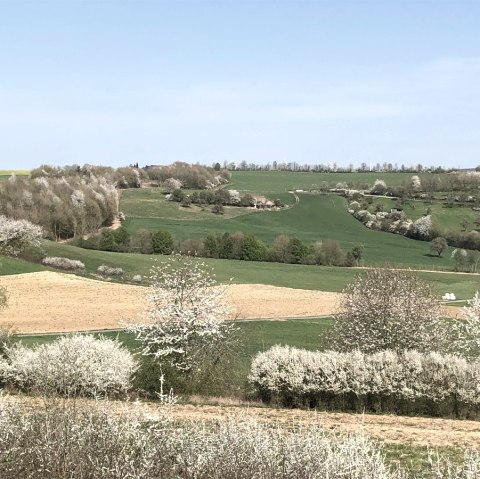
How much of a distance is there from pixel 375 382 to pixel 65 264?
55.2 meters

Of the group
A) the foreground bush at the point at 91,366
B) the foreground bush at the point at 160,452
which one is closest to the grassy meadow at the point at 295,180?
the foreground bush at the point at 91,366

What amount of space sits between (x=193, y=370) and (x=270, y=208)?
4351 inches

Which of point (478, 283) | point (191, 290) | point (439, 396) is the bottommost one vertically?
point (478, 283)

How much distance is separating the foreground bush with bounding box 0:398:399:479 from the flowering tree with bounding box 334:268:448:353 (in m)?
21.5

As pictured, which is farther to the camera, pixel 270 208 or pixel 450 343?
pixel 270 208

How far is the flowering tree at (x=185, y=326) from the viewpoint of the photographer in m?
27.2

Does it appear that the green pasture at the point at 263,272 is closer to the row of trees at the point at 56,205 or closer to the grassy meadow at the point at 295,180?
the row of trees at the point at 56,205

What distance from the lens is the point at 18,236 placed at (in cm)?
7981

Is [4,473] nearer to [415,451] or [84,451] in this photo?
[84,451]

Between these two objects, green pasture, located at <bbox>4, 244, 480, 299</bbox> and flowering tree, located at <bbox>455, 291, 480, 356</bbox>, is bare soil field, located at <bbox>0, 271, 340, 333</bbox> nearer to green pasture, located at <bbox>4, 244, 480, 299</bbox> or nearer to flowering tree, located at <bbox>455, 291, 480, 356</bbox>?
green pasture, located at <bbox>4, 244, 480, 299</bbox>

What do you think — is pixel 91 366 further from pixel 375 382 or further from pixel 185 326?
pixel 375 382

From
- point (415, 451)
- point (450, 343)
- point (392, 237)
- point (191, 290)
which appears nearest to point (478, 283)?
point (392, 237)

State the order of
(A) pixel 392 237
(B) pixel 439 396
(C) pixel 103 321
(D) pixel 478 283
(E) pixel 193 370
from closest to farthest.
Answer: (B) pixel 439 396 → (E) pixel 193 370 → (C) pixel 103 321 → (D) pixel 478 283 → (A) pixel 392 237

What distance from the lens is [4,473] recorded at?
821 cm
